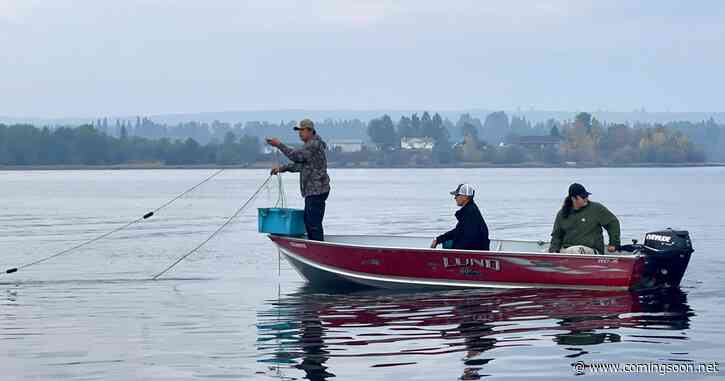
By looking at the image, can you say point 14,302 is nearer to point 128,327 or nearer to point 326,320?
point 128,327

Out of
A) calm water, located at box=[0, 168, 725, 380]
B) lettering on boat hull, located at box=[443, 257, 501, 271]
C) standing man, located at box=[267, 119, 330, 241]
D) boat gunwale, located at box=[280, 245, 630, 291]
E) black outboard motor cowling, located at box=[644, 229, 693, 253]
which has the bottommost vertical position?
calm water, located at box=[0, 168, 725, 380]

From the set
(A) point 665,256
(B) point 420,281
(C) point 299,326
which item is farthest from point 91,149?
(C) point 299,326

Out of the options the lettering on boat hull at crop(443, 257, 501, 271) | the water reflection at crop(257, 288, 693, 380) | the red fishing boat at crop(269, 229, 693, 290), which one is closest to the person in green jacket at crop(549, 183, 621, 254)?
the red fishing boat at crop(269, 229, 693, 290)

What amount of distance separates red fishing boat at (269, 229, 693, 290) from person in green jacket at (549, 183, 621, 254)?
297 mm

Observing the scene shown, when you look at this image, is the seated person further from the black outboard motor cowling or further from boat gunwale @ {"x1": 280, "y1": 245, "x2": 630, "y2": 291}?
the black outboard motor cowling

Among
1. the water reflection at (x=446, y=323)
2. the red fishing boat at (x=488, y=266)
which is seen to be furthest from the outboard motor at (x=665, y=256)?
the water reflection at (x=446, y=323)

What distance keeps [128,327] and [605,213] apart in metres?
6.85

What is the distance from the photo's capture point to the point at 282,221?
20.8 m

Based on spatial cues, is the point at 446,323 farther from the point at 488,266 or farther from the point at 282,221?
the point at 282,221

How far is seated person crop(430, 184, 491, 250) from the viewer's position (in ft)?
63.5

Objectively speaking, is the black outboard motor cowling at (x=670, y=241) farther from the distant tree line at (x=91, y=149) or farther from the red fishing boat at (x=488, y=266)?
the distant tree line at (x=91, y=149)

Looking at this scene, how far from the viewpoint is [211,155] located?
17912 cm

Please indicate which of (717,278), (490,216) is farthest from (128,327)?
(490,216)

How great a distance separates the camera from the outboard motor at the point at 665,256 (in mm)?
19219
